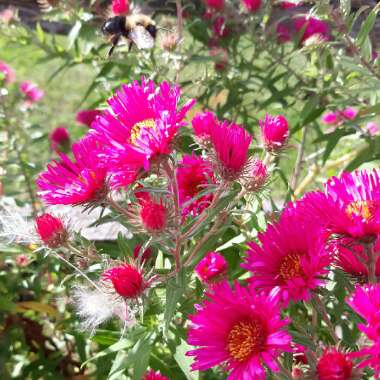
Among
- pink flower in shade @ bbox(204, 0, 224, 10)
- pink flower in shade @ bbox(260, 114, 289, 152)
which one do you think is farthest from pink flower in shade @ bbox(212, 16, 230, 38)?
pink flower in shade @ bbox(260, 114, 289, 152)

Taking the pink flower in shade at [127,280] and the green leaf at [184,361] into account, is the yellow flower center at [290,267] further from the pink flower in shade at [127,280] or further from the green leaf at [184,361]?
the green leaf at [184,361]

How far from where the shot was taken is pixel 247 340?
0.81 metres

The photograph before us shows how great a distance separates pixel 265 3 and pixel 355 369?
136 cm

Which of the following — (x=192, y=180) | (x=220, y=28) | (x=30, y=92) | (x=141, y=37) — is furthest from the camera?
(x=30, y=92)

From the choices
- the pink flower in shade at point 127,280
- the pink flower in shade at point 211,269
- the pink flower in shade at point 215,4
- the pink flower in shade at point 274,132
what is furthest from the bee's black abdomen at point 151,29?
the pink flower in shade at point 127,280

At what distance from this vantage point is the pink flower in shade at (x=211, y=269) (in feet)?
3.61

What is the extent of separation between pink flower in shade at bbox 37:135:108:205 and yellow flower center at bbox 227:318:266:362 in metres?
0.29

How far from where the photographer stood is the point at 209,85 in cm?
196

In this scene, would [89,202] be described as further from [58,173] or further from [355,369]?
[355,369]

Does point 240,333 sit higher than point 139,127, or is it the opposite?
point 139,127

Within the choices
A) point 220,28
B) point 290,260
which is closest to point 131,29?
point 220,28

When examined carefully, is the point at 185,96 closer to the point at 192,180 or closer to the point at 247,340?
the point at 192,180

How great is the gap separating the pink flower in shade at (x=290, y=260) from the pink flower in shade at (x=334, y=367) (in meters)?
0.08

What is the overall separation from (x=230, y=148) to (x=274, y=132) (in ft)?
0.75
